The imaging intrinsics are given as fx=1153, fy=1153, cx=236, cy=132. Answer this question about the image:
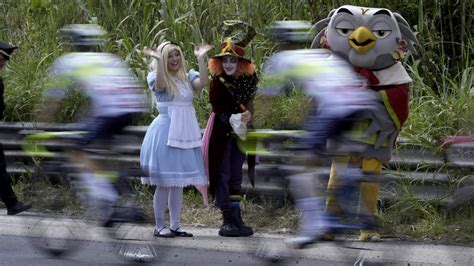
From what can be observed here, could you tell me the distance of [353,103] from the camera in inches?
280

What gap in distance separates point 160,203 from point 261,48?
11.2 ft

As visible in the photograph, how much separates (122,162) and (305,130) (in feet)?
4.74

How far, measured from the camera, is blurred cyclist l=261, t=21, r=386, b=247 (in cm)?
712

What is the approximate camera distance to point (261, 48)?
12.2 meters

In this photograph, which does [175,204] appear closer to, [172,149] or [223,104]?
[172,149]

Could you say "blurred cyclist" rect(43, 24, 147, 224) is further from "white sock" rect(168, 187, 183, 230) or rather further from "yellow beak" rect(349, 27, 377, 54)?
"yellow beak" rect(349, 27, 377, 54)

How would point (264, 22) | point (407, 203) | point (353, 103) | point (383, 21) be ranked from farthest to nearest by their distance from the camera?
point (264, 22) < point (407, 203) < point (383, 21) < point (353, 103)

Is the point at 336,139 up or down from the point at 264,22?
up

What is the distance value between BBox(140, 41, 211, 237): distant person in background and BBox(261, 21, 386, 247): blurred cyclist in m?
1.80

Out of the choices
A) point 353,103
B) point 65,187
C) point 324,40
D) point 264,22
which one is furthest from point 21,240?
point 264,22

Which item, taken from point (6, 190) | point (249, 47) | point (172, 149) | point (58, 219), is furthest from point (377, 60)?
point (6, 190)

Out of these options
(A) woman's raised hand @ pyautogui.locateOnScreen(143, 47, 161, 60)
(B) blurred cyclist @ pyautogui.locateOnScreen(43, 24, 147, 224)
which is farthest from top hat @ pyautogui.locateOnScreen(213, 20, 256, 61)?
(B) blurred cyclist @ pyautogui.locateOnScreen(43, 24, 147, 224)

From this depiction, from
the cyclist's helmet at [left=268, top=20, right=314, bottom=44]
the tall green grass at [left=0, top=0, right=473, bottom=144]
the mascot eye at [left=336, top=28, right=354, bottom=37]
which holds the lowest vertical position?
the tall green grass at [left=0, top=0, right=473, bottom=144]

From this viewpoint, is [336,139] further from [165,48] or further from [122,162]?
[165,48]
